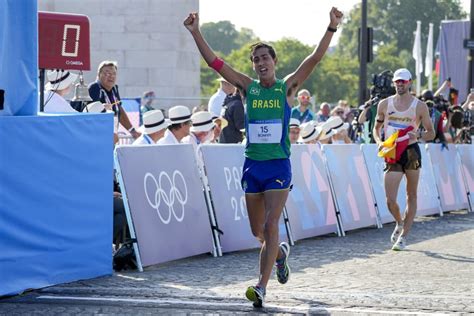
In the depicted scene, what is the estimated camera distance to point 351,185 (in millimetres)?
16578

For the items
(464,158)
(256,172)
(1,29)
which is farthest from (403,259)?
(464,158)

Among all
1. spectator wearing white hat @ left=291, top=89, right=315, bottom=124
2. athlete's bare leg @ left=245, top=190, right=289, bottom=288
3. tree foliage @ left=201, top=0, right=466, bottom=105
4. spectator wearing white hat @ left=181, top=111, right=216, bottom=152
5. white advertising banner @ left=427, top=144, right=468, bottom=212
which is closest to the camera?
athlete's bare leg @ left=245, top=190, right=289, bottom=288

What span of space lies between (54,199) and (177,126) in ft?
12.1

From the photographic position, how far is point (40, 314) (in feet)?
28.1

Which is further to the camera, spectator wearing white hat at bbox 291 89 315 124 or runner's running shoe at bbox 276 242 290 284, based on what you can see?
spectator wearing white hat at bbox 291 89 315 124

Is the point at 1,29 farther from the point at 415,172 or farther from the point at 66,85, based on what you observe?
the point at 415,172

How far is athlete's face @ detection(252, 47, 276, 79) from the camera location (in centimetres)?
963

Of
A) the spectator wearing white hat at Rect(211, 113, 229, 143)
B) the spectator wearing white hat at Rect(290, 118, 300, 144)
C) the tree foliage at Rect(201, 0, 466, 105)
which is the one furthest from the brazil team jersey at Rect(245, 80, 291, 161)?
the tree foliage at Rect(201, 0, 466, 105)

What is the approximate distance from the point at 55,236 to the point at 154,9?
20.9 meters

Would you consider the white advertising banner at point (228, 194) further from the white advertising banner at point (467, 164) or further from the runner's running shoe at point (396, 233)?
the white advertising banner at point (467, 164)

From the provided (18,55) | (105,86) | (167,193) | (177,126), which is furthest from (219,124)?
(18,55)

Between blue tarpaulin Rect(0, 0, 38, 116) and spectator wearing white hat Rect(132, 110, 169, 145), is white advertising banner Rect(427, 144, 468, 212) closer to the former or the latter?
spectator wearing white hat Rect(132, 110, 169, 145)

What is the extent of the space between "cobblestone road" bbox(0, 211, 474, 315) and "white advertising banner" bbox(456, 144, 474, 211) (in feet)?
26.9

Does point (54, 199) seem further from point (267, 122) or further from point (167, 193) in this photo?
point (167, 193)
